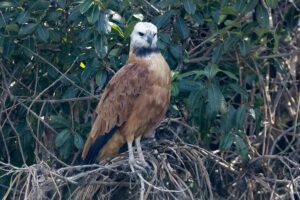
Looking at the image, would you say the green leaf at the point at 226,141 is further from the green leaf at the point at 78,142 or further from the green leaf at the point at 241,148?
the green leaf at the point at 78,142

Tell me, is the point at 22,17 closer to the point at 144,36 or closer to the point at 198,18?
the point at 144,36

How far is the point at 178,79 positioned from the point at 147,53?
0.31m

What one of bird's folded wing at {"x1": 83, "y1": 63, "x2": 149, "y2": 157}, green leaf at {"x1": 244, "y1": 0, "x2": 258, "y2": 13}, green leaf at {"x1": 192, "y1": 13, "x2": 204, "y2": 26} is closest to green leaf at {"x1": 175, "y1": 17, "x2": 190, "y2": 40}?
green leaf at {"x1": 192, "y1": 13, "x2": 204, "y2": 26}

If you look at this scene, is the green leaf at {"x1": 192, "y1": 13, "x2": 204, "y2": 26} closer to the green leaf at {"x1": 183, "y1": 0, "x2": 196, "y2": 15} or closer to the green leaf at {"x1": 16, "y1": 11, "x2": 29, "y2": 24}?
the green leaf at {"x1": 183, "y1": 0, "x2": 196, "y2": 15}

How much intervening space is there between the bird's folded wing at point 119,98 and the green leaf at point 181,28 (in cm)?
33

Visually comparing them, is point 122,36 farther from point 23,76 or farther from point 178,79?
point 23,76

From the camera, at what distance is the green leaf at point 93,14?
5.93m

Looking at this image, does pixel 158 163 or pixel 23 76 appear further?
pixel 23 76

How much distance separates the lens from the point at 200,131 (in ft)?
20.4

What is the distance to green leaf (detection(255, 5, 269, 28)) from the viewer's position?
619 cm

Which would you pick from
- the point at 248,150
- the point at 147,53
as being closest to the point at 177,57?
the point at 147,53

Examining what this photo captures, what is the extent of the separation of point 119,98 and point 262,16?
1064 mm

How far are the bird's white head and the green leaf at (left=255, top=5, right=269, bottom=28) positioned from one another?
0.67m

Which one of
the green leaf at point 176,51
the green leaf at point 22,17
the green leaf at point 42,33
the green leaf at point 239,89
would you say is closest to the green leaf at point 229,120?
the green leaf at point 239,89
